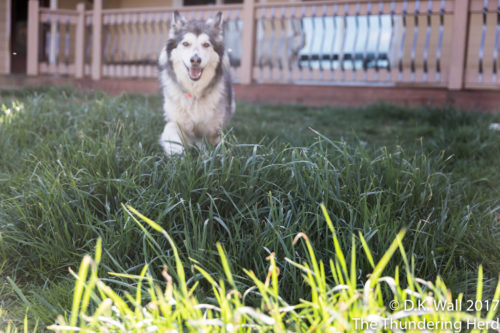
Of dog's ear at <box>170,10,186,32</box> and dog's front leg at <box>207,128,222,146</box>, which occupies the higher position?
dog's ear at <box>170,10,186,32</box>

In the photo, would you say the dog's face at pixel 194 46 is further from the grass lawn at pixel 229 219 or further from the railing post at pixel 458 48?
the railing post at pixel 458 48

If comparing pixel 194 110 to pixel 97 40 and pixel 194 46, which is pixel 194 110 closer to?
pixel 194 46

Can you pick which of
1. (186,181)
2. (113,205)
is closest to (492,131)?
(186,181)

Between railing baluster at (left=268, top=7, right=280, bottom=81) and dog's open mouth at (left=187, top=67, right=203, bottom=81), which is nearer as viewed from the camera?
dog's open mouth at (left=187, top=67, right=203, bottom=81)

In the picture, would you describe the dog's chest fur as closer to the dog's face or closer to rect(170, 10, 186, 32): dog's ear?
the dog's face

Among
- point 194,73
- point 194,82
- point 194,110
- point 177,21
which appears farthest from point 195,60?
point 177,21

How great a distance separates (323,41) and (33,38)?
6.40 m

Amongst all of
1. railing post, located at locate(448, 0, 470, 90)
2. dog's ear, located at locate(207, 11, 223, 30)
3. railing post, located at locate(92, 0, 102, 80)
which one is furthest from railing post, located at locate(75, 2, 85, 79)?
railing post, located at locate(448, 0, 470, 90)

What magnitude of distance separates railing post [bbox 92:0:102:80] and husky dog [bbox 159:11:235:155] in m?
6.76

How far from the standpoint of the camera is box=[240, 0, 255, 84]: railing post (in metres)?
8.85

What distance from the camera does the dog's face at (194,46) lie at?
378 cm

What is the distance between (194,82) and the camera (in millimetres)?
3969

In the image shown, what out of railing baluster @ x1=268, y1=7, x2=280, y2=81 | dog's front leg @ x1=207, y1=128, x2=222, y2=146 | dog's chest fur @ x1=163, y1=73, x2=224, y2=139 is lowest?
dog's front leg @ x1=207, y1=128, x2=222, y2=146

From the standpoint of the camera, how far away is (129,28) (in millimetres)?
10766
